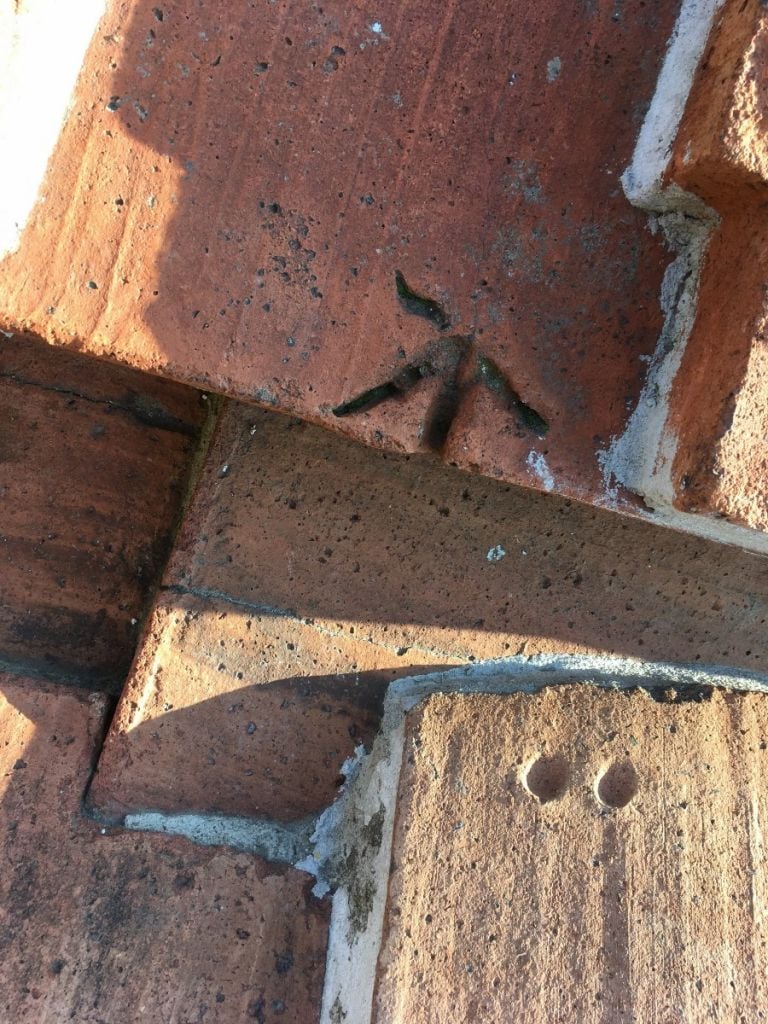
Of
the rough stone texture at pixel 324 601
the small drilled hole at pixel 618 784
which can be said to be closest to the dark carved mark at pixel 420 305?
the rough stone texture at pixel 324 601

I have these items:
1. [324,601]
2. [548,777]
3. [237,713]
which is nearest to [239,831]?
[237,713]

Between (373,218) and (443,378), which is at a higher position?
(373,218)

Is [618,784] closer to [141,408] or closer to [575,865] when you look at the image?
[575,865]

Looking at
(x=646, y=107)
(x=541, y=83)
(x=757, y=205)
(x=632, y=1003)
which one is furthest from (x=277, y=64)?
(x=632, y=1003)

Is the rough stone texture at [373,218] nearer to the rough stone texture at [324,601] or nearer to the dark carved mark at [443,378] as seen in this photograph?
the dark carved mark at [443,378]

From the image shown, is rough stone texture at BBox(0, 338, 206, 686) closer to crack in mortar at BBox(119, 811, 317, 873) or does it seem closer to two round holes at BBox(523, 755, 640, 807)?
crack in mortar at BBox(119, 811, 317, 873)

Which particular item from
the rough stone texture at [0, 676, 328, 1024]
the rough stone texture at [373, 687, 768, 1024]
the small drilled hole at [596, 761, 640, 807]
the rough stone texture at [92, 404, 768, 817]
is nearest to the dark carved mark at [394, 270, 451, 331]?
the rough stone texture at [92, 404, 768, 817]
